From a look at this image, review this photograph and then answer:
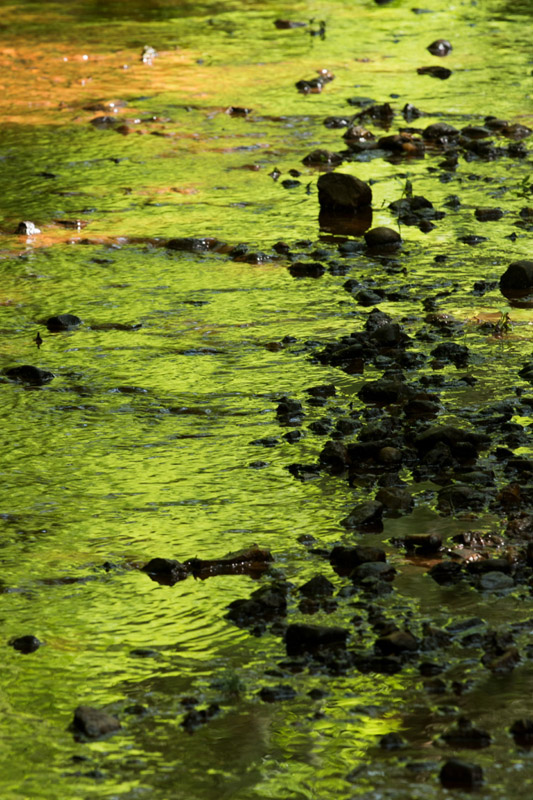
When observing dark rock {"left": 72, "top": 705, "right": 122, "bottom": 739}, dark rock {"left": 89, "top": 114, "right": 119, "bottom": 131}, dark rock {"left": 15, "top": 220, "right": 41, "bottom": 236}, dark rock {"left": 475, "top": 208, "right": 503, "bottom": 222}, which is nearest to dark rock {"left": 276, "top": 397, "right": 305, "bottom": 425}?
dark rock {"left": 72, "top": 705, "right": 122, "bottom": 739}

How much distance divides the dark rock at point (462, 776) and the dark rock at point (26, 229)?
4592 millimetres

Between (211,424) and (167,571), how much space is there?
3.35 ft

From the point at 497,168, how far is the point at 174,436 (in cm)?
390

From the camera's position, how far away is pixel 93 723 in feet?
8.72

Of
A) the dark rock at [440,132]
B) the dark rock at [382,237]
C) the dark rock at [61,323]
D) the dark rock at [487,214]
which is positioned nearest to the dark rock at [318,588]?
the dark rock at [61,323]

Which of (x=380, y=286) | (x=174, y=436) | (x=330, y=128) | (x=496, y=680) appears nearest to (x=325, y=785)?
(x=496, y=680)

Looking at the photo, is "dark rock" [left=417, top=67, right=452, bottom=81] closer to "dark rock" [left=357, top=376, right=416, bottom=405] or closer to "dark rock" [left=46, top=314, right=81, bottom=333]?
"dark rock" [left=46, top=314, right=81, bottom=333]

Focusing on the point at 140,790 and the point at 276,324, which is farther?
the point at 276,324

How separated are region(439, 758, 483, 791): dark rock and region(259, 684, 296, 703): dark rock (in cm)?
44

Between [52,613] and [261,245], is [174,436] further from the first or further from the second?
[261,245]

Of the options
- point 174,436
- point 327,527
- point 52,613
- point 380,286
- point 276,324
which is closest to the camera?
point 52,613

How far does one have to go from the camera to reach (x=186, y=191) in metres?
7.04

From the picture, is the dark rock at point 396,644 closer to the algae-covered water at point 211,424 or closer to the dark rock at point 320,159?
the algae-covered water at point 211,424

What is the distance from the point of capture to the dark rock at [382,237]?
Result: 19.9ft
